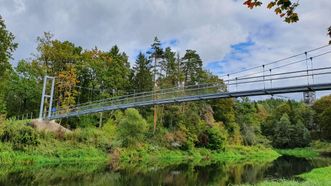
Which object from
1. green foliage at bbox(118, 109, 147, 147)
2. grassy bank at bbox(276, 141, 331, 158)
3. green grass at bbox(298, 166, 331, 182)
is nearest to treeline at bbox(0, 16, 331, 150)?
green foliage at bbox(118, 109, 147, 147)

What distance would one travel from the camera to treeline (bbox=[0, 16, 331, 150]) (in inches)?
1177

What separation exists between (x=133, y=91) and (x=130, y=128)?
10224 millimetres

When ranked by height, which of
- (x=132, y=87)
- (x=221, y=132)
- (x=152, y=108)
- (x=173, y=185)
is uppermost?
(x=132, y=87)

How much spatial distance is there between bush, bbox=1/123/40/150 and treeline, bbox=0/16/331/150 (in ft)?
20.5

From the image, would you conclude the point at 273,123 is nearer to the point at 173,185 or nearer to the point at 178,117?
the point at 178,117

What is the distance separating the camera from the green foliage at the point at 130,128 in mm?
25938

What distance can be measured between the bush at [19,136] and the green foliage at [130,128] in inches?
286

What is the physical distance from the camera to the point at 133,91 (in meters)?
35.8

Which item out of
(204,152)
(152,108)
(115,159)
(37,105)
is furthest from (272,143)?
(37,105)

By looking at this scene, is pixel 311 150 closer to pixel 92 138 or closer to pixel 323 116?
pixel 323 116

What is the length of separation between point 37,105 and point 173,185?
79.9 feet

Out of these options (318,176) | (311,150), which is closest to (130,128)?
(318,176)

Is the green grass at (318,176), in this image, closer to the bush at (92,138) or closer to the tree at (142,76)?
the bush at (92,138)

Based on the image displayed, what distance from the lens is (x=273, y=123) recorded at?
48.2 metres
